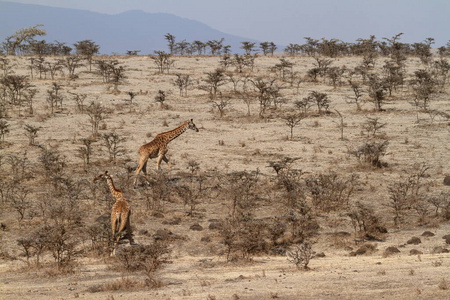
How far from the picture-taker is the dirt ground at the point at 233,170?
10305mm

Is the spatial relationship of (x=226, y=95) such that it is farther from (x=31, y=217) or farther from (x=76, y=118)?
(x=31, y=217)

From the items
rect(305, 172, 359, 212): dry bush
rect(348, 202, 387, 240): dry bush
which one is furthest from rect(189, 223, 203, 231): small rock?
rect(348, 202, 387, 240): dry bush

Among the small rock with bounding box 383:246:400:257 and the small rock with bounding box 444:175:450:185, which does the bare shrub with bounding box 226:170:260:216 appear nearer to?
the small rock with bounding box 383:246:400:257

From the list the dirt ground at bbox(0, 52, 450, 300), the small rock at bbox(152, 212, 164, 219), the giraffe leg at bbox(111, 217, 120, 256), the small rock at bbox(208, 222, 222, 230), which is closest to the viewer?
the dirt ground at bbox(0, 52, 450, 300)

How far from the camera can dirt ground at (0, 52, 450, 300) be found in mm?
10305

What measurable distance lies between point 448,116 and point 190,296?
25.4m

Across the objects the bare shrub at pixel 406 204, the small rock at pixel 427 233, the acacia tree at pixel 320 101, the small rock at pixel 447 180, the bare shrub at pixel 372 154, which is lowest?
the small rock at pixel 427 233

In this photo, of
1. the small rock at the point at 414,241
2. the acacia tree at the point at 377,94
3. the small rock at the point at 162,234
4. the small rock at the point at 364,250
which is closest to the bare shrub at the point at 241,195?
the small rock at the point at 162,234

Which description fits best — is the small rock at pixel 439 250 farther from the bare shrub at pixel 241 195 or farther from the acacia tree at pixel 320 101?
the acacia tree at pixel 320 101

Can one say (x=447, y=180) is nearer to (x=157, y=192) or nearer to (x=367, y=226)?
(x=367, y=226)

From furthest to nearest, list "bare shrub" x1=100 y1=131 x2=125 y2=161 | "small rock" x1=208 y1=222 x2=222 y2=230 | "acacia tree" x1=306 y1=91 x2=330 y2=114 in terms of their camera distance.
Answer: "acacia tree" x1=306 y1=91 x2=330 y2=114
"bare shrub" x1=100 y1=131 x2=125 y2=161
"small rock" x1=208 y1=222 x2=222 y2=230

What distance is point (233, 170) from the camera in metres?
22.0

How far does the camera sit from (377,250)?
13.3 meters

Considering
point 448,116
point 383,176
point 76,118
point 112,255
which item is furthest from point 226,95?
point 112,255
